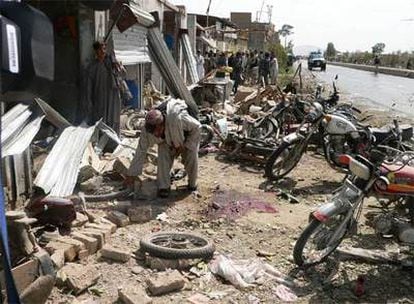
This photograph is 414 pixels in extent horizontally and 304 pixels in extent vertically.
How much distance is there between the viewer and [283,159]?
7.67 meters

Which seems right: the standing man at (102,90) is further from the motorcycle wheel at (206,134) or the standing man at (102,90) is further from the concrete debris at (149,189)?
the concrete debris at (149,189)

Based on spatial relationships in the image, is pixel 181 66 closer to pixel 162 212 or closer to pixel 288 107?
pixel 288 107

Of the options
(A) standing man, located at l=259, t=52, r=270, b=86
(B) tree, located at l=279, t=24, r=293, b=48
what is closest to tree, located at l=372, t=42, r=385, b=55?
(B) tree, located at l=279, t=24, r=293, b=48

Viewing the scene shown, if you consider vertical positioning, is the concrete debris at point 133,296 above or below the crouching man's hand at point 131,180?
below

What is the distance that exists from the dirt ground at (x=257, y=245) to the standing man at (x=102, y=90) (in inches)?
89.2

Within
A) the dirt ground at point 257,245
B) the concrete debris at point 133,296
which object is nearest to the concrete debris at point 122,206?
the dirt ground at point 257,245

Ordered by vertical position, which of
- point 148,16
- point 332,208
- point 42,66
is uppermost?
point 148,16

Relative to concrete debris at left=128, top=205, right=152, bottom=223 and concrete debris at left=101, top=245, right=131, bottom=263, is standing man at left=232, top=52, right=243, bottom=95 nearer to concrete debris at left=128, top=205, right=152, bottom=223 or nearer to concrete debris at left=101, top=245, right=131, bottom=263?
concrete debris at left=128, top=205, right=152, bottom=223

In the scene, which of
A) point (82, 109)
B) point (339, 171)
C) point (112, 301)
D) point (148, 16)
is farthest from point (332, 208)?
point (148, 16)

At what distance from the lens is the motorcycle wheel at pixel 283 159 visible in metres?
7.52

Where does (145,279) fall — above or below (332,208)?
below

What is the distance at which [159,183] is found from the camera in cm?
643

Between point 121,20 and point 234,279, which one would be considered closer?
point 234,279

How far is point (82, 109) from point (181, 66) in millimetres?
8990
